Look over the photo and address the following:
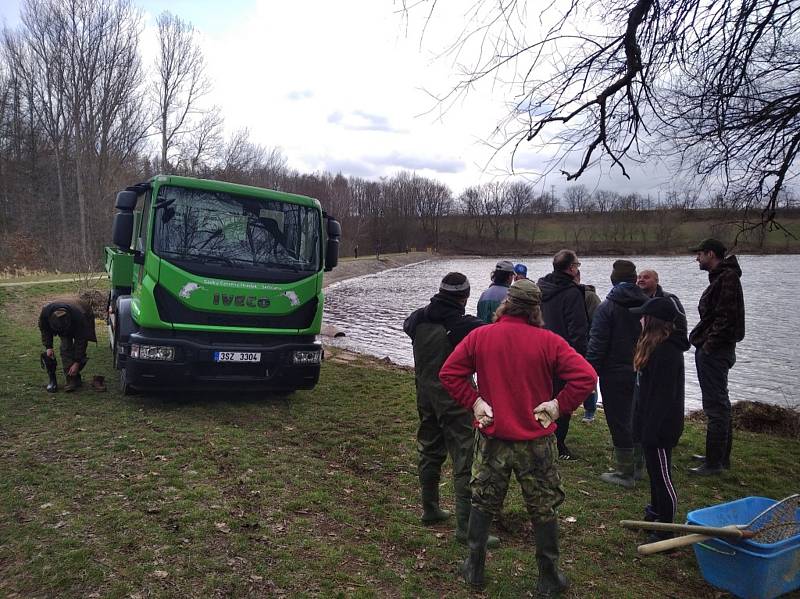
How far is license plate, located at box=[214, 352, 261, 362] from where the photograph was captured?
721cm

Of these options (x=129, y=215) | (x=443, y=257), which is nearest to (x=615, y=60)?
(x=129, y=215)

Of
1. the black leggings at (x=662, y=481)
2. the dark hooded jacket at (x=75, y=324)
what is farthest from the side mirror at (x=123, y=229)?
the black leggings at (x=662, y=481)

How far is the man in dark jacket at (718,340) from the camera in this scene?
18.6 ft

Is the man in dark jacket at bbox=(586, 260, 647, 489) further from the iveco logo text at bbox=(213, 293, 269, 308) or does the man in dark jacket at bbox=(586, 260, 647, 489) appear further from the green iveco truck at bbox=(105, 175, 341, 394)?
the iveco logo text at bbox=(213, 293, 269, 308)

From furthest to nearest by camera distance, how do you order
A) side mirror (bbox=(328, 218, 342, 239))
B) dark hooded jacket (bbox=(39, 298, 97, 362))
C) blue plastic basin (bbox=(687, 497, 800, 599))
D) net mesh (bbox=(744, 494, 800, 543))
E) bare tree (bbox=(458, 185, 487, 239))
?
bare tree (bbox=(458, 185, 487, 239))
side mirror (bbox=(328, 218, 342, 239))
dark hooded jacket (bbox=(39, 298, 97, 362))
net mesh (bbox=(744, 494, 800, 543))
blue plastic basin (bbox=(687, 497, 800, 599))

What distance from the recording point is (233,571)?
145 inches

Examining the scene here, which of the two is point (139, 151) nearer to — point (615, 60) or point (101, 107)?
point (101, 107)

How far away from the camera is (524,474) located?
3.34 meters

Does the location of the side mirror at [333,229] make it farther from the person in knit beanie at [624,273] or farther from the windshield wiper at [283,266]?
the person in knit beanie at [624,273]

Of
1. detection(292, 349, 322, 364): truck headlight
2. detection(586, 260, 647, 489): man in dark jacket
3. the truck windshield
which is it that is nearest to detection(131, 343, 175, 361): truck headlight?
the truck windshield

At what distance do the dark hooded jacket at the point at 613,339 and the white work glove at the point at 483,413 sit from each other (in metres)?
2.49

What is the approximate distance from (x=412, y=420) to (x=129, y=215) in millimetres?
4557

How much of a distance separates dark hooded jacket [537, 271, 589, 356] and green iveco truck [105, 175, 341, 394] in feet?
10.6

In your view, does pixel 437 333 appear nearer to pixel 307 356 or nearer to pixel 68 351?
pixel 307 356
